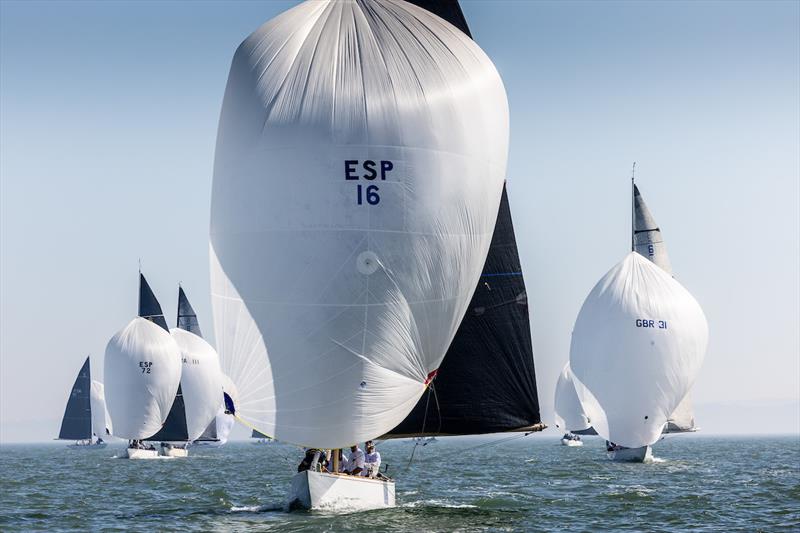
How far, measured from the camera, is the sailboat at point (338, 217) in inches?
870

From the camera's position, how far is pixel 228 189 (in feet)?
75.8

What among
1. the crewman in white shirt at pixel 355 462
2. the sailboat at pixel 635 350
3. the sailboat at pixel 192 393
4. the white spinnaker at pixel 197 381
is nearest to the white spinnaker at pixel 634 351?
the sailboat at pixel 635 350

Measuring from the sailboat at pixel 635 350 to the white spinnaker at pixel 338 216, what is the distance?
22543mm

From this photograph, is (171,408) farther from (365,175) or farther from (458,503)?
(365,175)

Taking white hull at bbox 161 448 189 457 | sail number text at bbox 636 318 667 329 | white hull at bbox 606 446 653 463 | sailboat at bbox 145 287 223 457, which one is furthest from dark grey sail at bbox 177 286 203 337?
sail number text at bbox 636 318 667 329

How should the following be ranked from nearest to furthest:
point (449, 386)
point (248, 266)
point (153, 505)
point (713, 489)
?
point (248, 266), point (449, 386), point (153, 505), point (713, 489)

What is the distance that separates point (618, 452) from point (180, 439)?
93.2 ft

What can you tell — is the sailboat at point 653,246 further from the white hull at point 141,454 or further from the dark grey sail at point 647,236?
the white hull at point 141,454

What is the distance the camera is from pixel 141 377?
6175 centimetres

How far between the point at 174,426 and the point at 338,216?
4803 cm

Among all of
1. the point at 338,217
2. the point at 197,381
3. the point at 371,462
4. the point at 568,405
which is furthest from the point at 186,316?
the point at 338,217

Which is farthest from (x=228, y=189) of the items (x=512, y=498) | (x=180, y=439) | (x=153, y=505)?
(x=180, y=439)

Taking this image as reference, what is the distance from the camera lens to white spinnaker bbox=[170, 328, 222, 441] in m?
68.2

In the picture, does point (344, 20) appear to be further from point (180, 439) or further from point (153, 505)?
point (180, 439)
